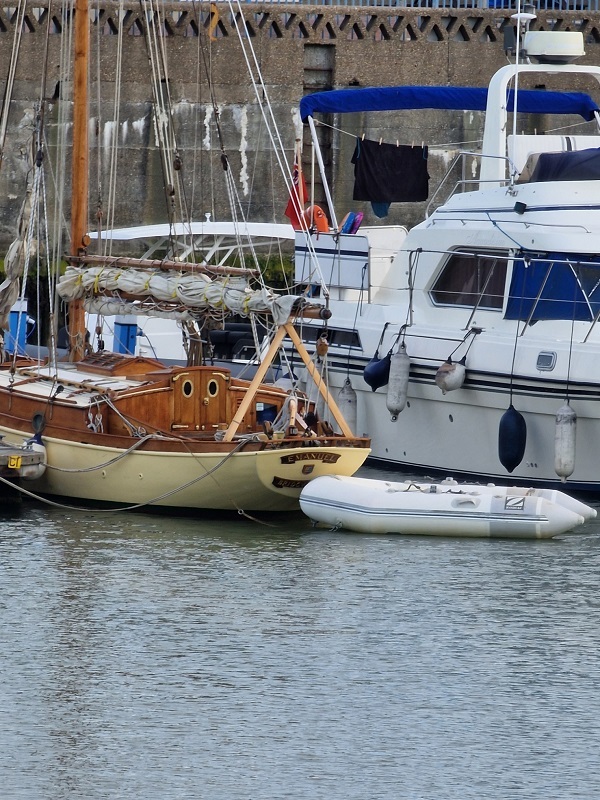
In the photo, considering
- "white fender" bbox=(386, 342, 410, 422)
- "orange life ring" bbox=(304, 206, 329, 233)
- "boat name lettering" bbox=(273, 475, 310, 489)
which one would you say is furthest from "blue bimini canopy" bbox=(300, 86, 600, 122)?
"boat name lettering" bbox=(273, 475, 310, 489)

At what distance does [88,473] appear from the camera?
16922 millimetres

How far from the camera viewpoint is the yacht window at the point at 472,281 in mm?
18750

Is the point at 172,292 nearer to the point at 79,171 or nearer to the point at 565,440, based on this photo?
the point at 79,171

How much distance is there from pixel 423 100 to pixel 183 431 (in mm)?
7385

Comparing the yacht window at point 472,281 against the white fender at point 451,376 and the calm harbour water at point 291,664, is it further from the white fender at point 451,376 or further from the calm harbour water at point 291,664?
the calm harbour water at point 291,664

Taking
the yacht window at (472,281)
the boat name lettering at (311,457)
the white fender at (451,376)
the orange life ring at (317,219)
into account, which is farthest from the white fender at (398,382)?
the orange life ring at (317,219)

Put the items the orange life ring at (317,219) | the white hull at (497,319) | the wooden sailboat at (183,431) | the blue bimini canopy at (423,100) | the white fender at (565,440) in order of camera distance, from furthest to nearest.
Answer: the orange life ring at (317,219), the blue bimini canopy at (423,100), the white hull at (497,319), the white fender at (565,440), the wooden sailboat at (183,431)

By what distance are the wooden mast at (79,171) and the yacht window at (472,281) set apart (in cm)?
413

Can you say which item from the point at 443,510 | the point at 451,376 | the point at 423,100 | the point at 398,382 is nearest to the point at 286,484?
the point at 443,510

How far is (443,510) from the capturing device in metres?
16.0

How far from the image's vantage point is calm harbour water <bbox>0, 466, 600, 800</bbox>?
9.66m

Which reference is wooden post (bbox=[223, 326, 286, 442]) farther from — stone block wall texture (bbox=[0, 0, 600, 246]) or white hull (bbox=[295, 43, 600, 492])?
stone block wall texture (bbox=[0, 0, 600, 246])

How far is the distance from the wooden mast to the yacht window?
413 cm

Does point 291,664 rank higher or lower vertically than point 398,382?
lower
